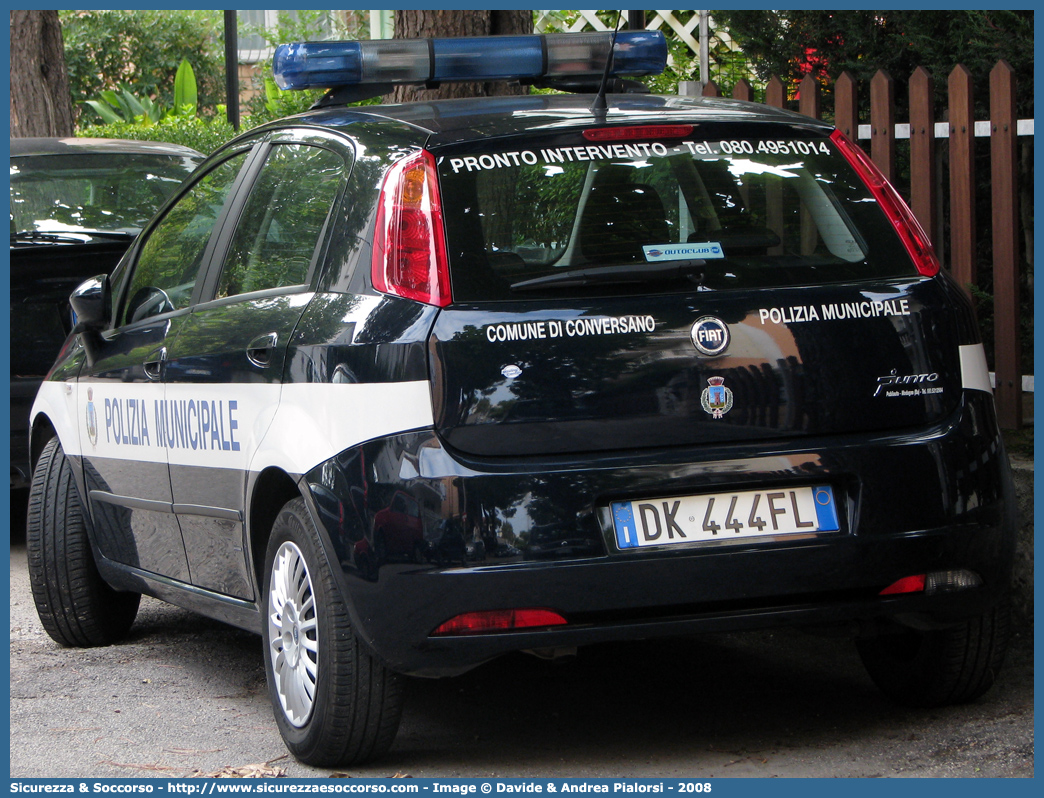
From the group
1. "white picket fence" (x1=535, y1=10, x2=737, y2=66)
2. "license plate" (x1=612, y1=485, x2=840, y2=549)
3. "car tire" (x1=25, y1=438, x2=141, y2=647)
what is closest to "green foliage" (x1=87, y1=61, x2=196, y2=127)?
"white picket fence" (x1=535, y1=10, x2=737, y2=66)

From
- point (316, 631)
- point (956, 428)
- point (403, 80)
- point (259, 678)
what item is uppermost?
point (403, 80)

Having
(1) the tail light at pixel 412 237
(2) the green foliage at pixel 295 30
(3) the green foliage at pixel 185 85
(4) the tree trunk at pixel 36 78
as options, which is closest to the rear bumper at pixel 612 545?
(1) the tail light at pixel 412 237

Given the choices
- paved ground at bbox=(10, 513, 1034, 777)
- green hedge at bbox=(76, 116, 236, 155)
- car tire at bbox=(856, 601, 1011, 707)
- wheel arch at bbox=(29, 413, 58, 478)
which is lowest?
paved ground at bbox=(10, 513, 1034, 777)

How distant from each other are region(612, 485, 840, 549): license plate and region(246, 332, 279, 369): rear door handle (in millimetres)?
1050

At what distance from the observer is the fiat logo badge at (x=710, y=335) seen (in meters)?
3.44

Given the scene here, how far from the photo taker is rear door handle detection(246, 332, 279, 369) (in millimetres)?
3844

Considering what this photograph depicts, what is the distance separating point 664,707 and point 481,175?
169cm

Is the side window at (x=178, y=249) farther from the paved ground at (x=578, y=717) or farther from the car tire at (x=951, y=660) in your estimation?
the car tire at (x=951, y=660)

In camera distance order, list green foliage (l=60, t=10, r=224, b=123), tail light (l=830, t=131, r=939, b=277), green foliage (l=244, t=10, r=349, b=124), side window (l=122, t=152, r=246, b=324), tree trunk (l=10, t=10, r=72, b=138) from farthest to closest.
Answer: green foliage (l=60, t=10, r=224, b=123)
green foliage (l=244, t=10, r=349, b=124)
tree trunk (l=10, t=10, r=72, b=138)
side window (l=122, t=152, r=246, b=324)
tail light (l=830, t=131, r=939, b=277)

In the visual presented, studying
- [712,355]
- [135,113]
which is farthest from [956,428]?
[135,113]

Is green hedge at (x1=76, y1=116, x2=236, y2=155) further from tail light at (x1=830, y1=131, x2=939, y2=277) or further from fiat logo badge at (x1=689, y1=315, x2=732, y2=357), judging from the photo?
fiat logo badge at (x1=689, y1=315, x2=732, y2=357)

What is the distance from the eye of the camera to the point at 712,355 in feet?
11.3

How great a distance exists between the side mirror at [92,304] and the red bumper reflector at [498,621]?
2224 mm

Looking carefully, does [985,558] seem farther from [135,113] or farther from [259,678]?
[135,113]
